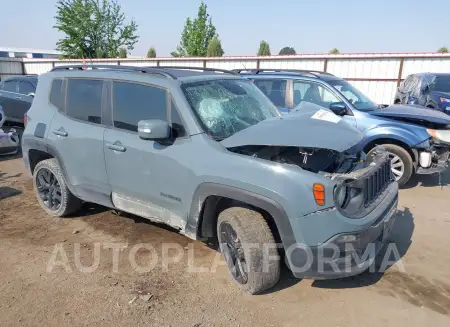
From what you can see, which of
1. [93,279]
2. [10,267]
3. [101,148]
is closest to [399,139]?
[101,148]

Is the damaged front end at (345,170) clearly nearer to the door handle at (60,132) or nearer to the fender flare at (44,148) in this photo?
the door handle at (60,132)

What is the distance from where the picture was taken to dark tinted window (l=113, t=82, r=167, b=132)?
3590 mm

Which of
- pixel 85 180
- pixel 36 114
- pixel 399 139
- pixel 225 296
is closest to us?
pixel 225 296

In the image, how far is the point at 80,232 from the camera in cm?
443

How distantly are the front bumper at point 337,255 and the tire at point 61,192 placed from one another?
298cm

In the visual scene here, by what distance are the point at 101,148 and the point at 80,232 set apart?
3.83ft

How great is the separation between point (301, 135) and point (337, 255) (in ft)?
3.16

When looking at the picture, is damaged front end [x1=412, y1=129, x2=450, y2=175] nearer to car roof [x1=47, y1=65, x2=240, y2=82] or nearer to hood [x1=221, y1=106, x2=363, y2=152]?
hood [x1=221, y1=106, x2=363, y2=152]

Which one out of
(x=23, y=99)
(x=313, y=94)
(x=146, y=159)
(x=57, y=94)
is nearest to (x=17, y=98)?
(x=23, y=99)

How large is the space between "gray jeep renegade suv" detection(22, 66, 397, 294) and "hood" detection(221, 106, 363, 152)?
0.5 inches

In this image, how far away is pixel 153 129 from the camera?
10.6 ft

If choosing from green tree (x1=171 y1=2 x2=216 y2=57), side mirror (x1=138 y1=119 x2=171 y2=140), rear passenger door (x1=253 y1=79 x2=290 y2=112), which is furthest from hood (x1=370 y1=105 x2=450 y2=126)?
green tree (x1=171 y1=2 x2=216 y2=57)

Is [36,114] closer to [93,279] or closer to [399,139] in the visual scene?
[93,279]

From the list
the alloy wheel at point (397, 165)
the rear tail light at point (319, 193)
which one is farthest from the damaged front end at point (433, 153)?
the rear tail light at point (319, 193)
